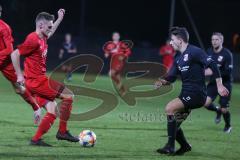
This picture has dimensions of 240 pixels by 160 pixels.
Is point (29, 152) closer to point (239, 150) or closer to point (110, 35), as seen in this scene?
point (239, 150)

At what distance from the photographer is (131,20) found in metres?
35.9

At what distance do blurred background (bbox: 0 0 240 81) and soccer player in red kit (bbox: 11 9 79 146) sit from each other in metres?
22.3

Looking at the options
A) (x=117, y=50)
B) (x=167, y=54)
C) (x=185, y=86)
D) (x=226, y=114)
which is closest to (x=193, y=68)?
(x=185, y=86)

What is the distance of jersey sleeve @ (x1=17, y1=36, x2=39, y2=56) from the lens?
10023 mm

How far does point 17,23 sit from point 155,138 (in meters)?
23.4

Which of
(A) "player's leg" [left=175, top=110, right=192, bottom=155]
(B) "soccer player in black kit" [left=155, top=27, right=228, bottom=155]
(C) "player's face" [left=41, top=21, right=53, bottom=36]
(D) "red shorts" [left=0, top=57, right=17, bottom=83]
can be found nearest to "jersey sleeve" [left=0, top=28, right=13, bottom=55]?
(D) "red shorts" [left=0, top=57, right=17, bottom=83]

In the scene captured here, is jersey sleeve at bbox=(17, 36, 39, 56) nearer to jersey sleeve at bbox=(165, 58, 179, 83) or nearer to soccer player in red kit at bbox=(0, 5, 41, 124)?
soccer player in red kit at bbox=(0, 5, 41, 124)

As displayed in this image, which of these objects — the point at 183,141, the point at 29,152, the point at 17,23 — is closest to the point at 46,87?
the point at 29,152

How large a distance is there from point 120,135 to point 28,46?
3.07 metres

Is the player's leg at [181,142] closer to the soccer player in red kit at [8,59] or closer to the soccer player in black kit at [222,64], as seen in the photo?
the soccer player in red kit at [8,59]

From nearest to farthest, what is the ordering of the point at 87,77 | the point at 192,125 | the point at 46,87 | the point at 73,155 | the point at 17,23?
1. the point at 73,155
2. the point at 46,87
3. the point at 192,125
4. the point at 87,77
5. the point at 17,23

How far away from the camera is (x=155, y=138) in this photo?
12.1m

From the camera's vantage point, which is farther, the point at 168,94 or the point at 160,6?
the point at 160,6

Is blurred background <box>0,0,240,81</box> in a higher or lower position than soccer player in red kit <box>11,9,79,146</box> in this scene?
lower
